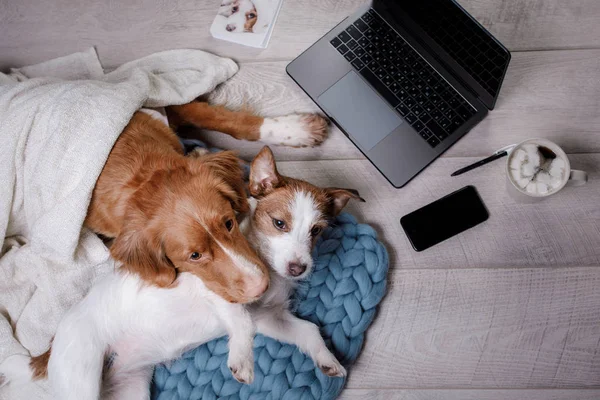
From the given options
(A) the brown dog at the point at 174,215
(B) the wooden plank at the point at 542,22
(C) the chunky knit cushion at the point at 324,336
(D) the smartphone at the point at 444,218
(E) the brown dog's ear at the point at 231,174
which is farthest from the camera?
(B) the wooden plank at the point at 542,22

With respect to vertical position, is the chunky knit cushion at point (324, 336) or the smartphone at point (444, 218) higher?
the smartphone at point (444, 218)

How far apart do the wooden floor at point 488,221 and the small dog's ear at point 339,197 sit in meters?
0.16

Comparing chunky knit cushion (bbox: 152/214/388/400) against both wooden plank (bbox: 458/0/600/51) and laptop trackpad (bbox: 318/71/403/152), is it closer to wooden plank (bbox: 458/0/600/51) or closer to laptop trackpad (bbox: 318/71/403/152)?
A: laptop trackpad (bbox: 318/71/403/152)

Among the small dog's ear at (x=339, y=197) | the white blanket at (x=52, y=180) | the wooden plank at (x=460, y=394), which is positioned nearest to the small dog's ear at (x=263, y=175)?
the small dog's ear at (x=339, y=197)

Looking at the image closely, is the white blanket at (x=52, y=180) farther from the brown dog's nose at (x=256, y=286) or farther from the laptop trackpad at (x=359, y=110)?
the brown dog's nose at (x=256, y=286)

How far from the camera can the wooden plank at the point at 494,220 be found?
1.67 metres

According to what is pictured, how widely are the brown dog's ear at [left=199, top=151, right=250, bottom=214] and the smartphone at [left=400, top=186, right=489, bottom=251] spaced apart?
1.68 ft

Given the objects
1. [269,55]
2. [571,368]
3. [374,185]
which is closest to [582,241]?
[571,368]

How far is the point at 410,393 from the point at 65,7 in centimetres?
169

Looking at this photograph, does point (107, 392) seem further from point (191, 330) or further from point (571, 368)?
point (571, 368)

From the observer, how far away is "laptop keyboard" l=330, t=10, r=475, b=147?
1.69 metres

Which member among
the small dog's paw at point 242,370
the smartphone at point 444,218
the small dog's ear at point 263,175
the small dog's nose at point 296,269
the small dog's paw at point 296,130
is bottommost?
the small dog's paw at point 242,370

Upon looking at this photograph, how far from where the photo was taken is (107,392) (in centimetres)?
158

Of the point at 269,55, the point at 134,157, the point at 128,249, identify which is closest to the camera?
the point at 128,249
